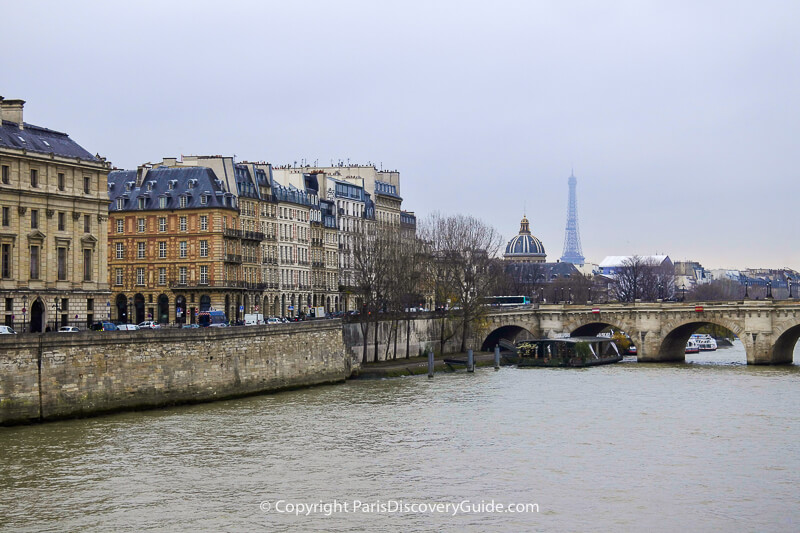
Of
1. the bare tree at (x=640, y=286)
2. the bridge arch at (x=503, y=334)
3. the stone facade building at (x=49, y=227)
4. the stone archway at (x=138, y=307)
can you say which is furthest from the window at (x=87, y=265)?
the bare tree at (x=640, y=286)

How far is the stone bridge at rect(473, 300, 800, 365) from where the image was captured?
90.1 metres

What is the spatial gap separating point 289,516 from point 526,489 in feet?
25.3

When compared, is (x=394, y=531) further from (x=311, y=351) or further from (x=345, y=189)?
(x=345, y=189)

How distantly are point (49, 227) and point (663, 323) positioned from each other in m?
49.9

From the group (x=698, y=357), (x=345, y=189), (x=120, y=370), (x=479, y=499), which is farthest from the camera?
(x=345, y=189)

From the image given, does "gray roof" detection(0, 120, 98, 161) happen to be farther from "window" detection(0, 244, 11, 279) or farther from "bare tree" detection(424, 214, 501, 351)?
"bare tree" detection(424, 214, 501, 351)

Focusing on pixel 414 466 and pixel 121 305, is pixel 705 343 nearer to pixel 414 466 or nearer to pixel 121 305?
pixel 121 305

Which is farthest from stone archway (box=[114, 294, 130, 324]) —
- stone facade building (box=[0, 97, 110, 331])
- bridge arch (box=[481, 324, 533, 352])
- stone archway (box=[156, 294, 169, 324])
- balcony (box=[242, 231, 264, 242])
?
bridge arch (box=[481, 324, 533, 352])

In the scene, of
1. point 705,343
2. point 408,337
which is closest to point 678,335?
point 705,343

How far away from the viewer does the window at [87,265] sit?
223 feet

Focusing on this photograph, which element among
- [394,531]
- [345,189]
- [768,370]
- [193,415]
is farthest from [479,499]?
[345,189]

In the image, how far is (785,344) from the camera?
304 ft

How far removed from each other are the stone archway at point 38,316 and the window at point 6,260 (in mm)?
2416

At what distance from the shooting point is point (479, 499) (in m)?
36.5
